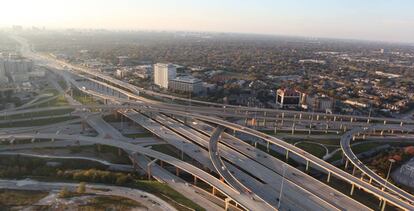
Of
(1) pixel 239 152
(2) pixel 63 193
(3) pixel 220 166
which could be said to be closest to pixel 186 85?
(1) pixel 239 152

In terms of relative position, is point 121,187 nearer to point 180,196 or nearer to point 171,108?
point 180,196

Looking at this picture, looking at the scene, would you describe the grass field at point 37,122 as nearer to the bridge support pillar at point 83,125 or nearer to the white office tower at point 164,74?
the bridge support pillar at point 83,125

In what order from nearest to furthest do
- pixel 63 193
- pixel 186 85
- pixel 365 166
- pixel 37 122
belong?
pixel 63 193, pixel 365 166, pixel 37 122, pixel 186 85

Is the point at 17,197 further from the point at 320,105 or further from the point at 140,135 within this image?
the point at 320,105

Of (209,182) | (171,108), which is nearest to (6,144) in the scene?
(171,108)

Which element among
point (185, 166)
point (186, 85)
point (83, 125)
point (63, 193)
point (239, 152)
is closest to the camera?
point (63, 193)

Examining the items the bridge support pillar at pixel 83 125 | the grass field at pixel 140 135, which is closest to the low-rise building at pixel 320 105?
the grass field at pixel 140 135
